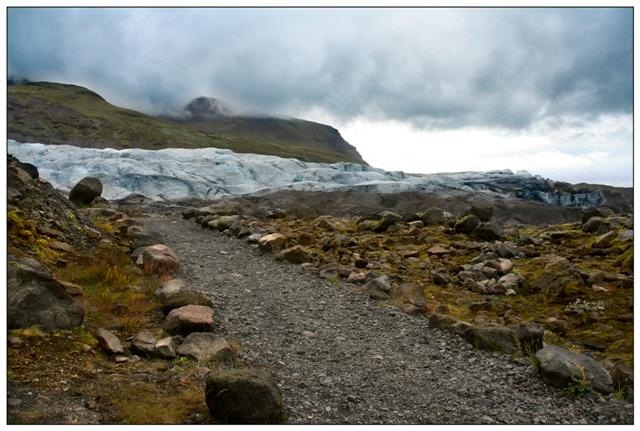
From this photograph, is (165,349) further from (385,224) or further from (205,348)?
Result: (385,224)

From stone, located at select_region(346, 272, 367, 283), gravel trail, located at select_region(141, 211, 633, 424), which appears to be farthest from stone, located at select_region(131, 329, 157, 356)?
stone, located at select_region(346, 272, 367, 283)

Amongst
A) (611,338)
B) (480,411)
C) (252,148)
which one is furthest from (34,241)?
(252,148)

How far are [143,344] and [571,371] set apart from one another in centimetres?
628

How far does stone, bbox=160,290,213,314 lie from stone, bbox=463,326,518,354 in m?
5.20

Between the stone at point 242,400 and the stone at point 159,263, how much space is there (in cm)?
765

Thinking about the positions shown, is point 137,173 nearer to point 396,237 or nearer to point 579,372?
point 396,237

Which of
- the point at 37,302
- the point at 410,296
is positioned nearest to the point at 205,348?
the point at 37,302

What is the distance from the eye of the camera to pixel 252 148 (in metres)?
164

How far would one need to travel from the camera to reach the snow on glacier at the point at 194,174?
171 feet

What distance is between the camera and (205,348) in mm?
8211

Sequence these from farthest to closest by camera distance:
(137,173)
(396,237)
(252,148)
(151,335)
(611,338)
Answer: (252,148) < (137,173) < (396,237) < (611,338) < (151,335)

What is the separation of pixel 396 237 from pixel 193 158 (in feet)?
164

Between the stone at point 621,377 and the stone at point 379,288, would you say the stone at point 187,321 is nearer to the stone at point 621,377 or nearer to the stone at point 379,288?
the stone at point 379,288

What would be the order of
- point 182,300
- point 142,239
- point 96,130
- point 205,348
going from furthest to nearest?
point 96,130 → point 142,239 → point 182,300 → point 205,348
